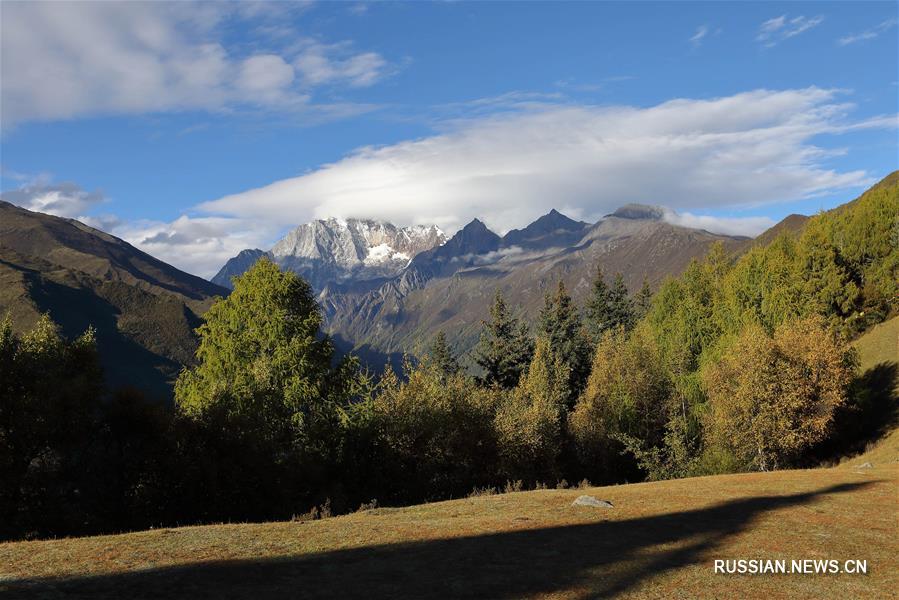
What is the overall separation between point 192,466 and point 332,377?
36.9 ft

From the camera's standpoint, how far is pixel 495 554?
821 inches

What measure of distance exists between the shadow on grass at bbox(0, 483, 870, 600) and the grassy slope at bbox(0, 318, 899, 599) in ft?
0.21

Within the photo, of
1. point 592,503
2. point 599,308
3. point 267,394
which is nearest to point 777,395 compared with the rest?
point 592,503

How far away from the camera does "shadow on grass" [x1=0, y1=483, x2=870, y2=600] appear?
16422mm

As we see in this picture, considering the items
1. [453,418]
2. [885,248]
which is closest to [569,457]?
[453,418]

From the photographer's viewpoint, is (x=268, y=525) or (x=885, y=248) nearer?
(x=268, y=525)

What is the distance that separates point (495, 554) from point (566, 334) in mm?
83674

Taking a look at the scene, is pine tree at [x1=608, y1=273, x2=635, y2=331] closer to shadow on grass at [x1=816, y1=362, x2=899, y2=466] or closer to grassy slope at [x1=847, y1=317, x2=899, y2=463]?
grassy slope at [x1=847, y1=317, x2=899, y2=463]

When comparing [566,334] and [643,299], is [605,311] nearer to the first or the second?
[566,334]

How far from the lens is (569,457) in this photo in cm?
6906

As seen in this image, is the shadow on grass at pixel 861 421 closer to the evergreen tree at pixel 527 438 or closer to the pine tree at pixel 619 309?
the evergreen tree at pixel 527 438

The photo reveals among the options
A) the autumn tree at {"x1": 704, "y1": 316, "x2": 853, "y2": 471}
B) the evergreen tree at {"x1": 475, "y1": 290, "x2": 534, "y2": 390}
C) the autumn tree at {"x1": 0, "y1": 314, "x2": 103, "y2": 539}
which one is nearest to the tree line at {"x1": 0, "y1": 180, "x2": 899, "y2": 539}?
the autumn tree at {"x1": 0, "y1": 314, "x2": 103, "y2": 539}

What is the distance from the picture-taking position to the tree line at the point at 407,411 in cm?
3275

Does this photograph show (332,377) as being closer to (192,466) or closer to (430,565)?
(192,466)
